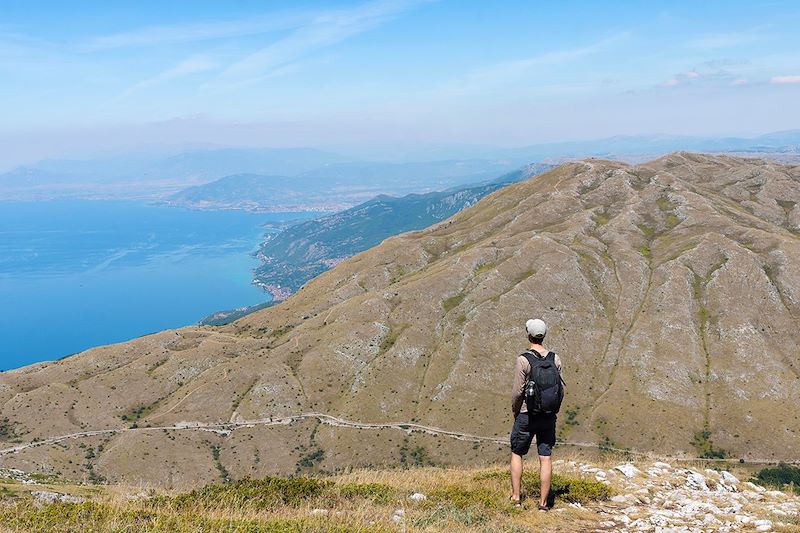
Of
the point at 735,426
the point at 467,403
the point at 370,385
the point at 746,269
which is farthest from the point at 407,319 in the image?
the point at 746,269

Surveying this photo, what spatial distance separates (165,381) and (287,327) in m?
47.2

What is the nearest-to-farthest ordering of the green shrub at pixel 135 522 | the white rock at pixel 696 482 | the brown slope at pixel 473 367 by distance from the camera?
the green shrub at pixel 135 522 < the white rock at pixel 696 482 < the brown slope at pixel 473 367

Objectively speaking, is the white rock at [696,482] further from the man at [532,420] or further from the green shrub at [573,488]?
the man at [532,420]

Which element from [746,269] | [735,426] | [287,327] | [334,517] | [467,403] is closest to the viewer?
[334,517]

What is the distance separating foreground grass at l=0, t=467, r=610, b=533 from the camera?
1136cm

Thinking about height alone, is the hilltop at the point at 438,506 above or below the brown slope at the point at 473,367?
above

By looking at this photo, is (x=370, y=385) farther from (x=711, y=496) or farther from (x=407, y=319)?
(x=711, y=496)

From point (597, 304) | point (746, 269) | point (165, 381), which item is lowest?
point (165, 381)

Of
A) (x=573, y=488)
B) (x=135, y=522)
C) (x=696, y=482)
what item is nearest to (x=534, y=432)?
(x=573, y=488)

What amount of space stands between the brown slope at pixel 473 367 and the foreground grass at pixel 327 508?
11040 cm

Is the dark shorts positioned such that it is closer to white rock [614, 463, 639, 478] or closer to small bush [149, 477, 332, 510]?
small bush [149, 477, 332, 510]

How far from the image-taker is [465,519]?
13.3 m

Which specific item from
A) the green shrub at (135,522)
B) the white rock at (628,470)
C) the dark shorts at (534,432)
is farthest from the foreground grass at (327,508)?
the white rock at (628,470)

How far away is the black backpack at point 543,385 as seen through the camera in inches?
512
